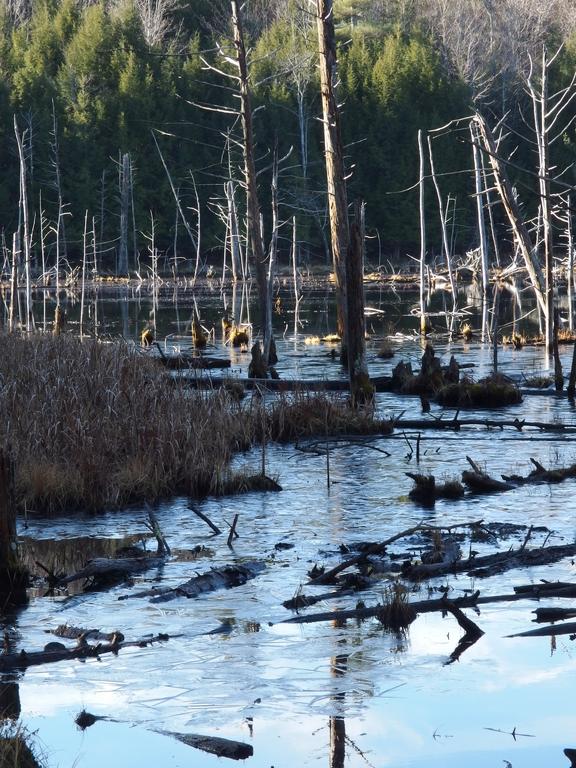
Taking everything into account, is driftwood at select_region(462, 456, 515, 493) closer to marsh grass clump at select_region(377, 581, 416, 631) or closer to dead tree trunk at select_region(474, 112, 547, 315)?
marsh grass clump at select_region(377, 581, 416, 631)

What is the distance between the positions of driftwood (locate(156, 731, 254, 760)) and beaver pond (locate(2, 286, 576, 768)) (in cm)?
3

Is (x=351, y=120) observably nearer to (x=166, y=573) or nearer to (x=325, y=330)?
(x=325, y=330)

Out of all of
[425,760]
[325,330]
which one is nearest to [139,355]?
[425,760]

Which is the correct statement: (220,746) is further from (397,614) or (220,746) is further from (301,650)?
(397,614)

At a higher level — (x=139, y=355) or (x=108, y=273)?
(x=108, y=273)

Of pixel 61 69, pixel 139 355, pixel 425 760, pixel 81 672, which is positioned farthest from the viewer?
pixel 61 69

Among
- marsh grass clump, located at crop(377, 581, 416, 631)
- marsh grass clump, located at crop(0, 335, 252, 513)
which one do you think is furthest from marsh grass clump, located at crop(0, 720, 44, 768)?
marsh grass clump, located at crop(0, 335, 252, 513)

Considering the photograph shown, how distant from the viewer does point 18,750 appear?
208 inches

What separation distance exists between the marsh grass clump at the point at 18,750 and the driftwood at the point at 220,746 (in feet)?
2.28

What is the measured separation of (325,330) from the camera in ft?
118

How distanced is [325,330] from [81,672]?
96.3ft

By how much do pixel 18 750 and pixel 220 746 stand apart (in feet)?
3.10

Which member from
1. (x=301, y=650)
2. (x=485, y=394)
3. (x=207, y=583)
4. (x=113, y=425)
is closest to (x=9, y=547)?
(x=207, y=583)

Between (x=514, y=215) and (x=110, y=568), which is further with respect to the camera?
(x=514, y=215)
